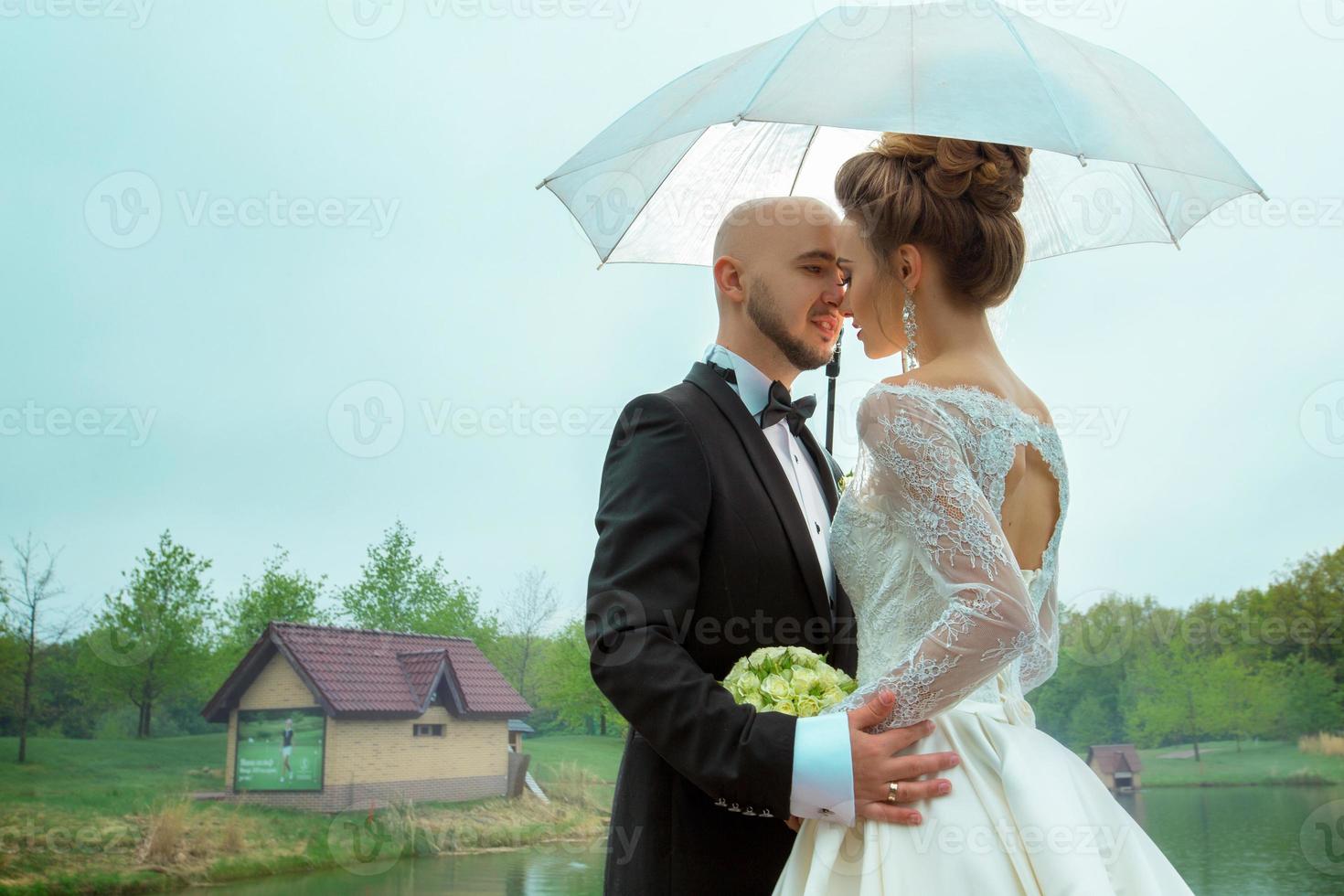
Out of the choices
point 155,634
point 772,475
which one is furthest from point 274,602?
point 772,475

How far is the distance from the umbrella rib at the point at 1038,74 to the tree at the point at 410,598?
16.5 ft

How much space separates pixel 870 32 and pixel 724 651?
1058 millimetres

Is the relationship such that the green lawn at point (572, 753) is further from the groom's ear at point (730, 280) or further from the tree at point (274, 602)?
the groom's ear at point (730, 280)

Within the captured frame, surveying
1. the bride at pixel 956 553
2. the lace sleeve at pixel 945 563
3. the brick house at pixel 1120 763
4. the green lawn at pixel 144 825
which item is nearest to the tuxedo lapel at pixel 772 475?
the bride at pixel 956 553

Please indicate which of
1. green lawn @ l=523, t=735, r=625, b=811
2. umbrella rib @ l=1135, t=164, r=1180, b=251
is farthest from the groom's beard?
green lawn @ l=523, t=735, r=625, b=811

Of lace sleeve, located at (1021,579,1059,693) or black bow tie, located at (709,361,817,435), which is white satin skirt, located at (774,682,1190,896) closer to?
lace sleeve, located at (1021,579,1059,693)

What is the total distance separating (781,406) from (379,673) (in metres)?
4.40

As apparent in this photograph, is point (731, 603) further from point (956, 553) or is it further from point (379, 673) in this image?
point (379, 673)

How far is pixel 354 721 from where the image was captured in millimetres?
5695

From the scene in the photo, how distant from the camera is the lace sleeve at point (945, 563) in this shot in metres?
1.40

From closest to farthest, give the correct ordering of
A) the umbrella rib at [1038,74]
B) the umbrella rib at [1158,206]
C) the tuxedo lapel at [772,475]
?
the umbrella rib at [1038,74] → the tuxedo lapel at [772,475] → the umbrella rib at [1158,206]

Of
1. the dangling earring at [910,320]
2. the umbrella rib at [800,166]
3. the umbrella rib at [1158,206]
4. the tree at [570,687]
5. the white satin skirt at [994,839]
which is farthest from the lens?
the tree at [570,687]

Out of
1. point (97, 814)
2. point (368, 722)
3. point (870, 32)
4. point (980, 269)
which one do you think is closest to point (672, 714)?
point (980, 269)

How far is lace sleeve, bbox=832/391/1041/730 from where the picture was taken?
4.60ft
